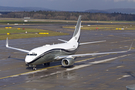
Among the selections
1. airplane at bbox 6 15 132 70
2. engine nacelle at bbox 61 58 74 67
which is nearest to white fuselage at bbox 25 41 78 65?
airplane at bbox 6 15 132 70

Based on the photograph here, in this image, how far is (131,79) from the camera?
34.9 metres

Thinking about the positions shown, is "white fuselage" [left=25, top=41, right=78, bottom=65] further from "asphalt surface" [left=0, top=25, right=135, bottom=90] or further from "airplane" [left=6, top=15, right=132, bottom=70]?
"asphalt surface" [left=0, top=25, right=135, bottom=90]

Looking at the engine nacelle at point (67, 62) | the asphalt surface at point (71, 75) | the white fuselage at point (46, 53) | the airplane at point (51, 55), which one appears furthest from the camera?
the engine nacelle at point (67, 62)

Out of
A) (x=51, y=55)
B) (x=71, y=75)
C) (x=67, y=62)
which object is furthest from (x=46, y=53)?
(x=71, y=75)

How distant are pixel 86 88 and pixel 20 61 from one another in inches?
909

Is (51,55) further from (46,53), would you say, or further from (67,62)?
(67,62)

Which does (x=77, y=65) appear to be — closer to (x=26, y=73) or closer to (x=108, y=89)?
(x=26, y=73)

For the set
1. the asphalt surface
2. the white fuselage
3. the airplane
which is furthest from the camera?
the airplane

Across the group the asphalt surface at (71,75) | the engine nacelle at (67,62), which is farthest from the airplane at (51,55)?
the asphalt surface at (71,75)

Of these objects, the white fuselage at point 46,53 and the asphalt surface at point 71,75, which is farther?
the white fuselage at point 46,53

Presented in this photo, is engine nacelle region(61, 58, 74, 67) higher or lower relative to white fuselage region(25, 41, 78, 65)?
lower

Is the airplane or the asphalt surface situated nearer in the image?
the asphalt surface

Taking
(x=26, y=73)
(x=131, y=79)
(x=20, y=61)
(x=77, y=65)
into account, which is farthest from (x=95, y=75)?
(x=20, y=61)

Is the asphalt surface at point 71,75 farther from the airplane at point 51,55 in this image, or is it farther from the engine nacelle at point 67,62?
the airplane at point 51,55
